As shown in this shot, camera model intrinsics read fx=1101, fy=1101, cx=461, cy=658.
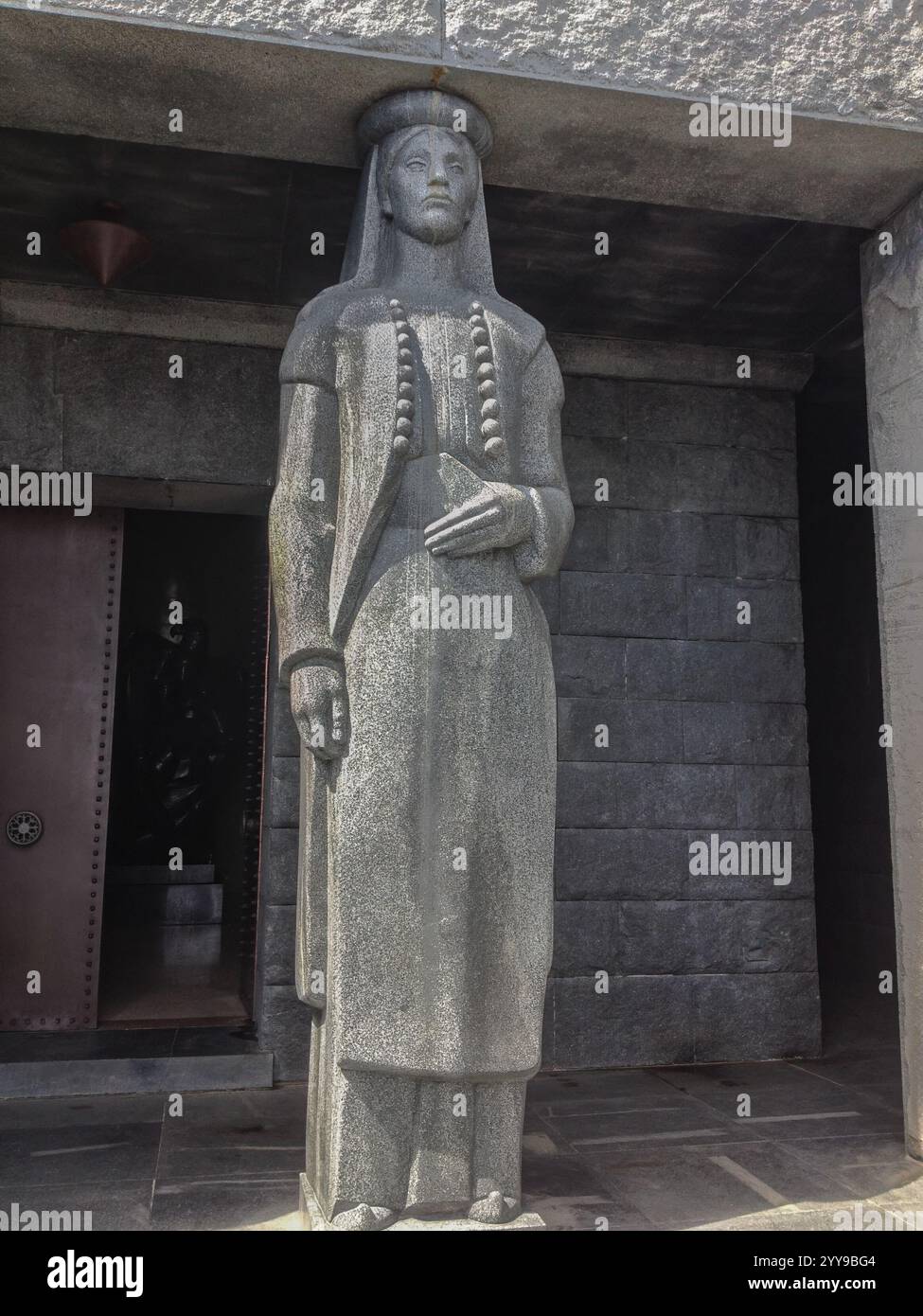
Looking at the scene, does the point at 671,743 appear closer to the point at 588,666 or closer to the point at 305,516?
the point at 588,666

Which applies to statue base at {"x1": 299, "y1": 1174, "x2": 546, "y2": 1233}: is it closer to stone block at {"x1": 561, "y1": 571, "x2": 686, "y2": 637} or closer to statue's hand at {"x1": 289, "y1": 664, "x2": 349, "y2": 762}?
statue's hand at {"x1": 289, "y1": 664, "x2": 349, "y2": 762}

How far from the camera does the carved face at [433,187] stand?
3.47 metres

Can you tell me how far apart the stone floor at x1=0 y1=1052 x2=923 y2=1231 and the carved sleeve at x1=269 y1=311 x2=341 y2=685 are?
1.77 meters

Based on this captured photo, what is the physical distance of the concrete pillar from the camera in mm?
4094

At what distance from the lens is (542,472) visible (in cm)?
349

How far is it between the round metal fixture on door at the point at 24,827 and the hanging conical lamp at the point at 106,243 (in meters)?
2.72

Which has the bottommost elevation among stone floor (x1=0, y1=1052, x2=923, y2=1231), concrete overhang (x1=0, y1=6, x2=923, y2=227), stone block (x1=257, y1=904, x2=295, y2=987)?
stone floor (x1=0, y1=1052, x2=923, y2=1231)

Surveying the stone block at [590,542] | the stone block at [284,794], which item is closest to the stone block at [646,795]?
the stone block at [590,542]

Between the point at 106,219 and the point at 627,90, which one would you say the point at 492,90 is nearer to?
the point at 627,90

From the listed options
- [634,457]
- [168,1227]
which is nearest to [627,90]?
[634,457]

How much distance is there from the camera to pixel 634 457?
6.02m

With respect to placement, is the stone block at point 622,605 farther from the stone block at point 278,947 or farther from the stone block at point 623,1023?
the stone block at point 278,947

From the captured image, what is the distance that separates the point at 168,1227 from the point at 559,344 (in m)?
4.51

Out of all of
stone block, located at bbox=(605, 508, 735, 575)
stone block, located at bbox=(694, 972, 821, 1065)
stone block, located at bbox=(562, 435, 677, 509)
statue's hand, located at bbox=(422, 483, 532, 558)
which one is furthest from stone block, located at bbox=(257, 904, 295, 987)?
statue's hand, located at bbox=(422, 483, 532, 558)
